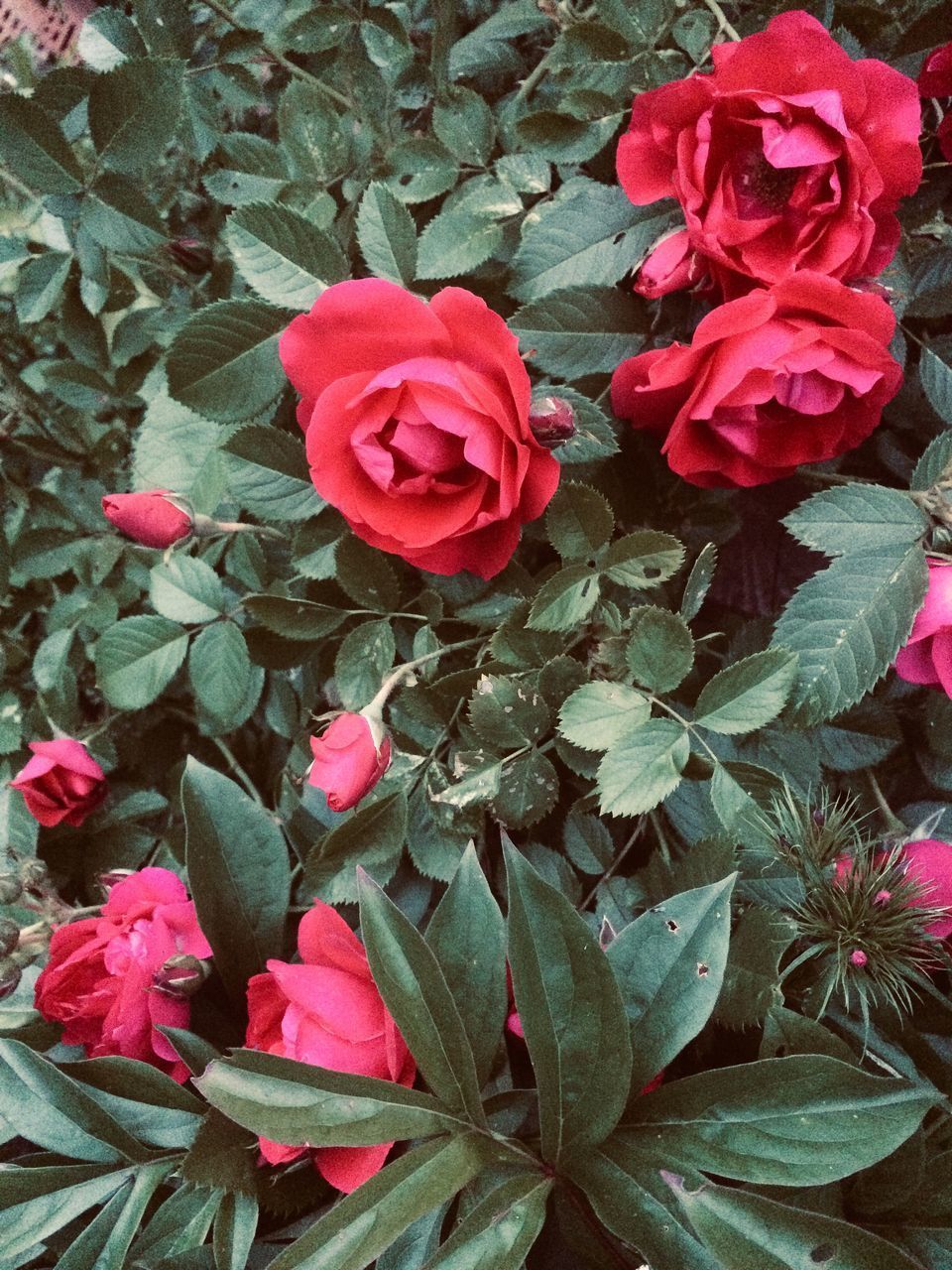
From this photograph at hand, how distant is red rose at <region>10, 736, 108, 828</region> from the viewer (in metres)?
0.67

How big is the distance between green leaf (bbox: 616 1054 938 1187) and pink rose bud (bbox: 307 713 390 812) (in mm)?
217

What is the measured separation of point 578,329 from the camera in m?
0.56

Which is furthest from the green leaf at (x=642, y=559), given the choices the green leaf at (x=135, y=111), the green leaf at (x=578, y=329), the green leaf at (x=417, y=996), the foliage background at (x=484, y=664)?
the green leaf at (x=135, y=111)

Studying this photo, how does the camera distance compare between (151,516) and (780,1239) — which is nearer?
(780,1239)

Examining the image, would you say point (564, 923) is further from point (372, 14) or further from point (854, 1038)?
point (372, 14)

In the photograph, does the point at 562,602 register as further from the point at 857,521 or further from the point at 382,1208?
the point at 382,1208

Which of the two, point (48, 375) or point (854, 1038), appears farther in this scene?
point (48, 375)

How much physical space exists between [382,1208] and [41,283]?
2.43 ft

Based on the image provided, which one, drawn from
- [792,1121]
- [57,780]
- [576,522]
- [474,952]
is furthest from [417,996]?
[57,780]

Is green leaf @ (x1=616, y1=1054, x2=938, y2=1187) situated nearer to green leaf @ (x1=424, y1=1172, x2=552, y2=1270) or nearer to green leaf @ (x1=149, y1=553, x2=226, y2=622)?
green leaf @ (x1=424, y1=1172, x2=552, y2=1270)

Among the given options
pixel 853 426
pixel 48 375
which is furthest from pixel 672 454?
pixel 48 375

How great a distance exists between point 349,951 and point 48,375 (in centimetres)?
64

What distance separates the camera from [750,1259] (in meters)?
0.37

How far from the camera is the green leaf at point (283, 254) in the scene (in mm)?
578
